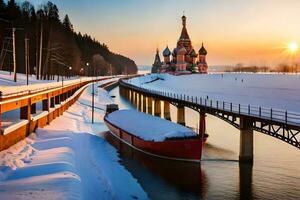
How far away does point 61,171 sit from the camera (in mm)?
24719

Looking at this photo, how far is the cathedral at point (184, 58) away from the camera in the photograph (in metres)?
172

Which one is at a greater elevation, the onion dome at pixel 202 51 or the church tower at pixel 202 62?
the onion dome at pixel 202 51

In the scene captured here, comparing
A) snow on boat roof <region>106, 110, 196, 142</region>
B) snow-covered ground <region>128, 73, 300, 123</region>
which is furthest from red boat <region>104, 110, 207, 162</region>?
snow-covered ground <region>128, 73, 300, 123</region>

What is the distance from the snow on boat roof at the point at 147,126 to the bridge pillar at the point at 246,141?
4.97 metres

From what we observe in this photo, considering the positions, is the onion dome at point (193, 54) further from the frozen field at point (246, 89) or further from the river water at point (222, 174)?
the river water at point (222, 174)

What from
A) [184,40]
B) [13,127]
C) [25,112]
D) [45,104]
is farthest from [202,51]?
[13,127]

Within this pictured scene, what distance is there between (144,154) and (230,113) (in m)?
10.4

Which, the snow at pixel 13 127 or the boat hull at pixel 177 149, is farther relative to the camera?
the boat hull at pixel 177 149

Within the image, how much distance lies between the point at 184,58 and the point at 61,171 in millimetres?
153754

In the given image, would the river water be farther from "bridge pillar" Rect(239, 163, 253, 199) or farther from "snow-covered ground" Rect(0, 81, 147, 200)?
"snow-covered ground" Rect(0, 81, 147, 200)

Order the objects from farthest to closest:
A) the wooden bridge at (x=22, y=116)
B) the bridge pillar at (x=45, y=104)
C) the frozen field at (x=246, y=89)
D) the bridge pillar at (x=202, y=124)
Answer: the frozen field at (x=246, y=89), the bridge pillar at (x=45, y=104), the bridge pillar at (x=202, y=124), the wooden bridge at (x=22, y=116)

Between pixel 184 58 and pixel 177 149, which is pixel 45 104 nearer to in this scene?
pixel 177 149

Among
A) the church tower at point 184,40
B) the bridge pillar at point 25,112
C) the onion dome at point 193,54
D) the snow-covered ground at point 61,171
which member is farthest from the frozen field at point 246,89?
the bridge pillar at point 25,112

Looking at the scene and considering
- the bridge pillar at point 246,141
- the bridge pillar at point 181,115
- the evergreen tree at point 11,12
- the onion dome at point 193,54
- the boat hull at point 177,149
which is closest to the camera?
the bridge pillar at point 246,141
